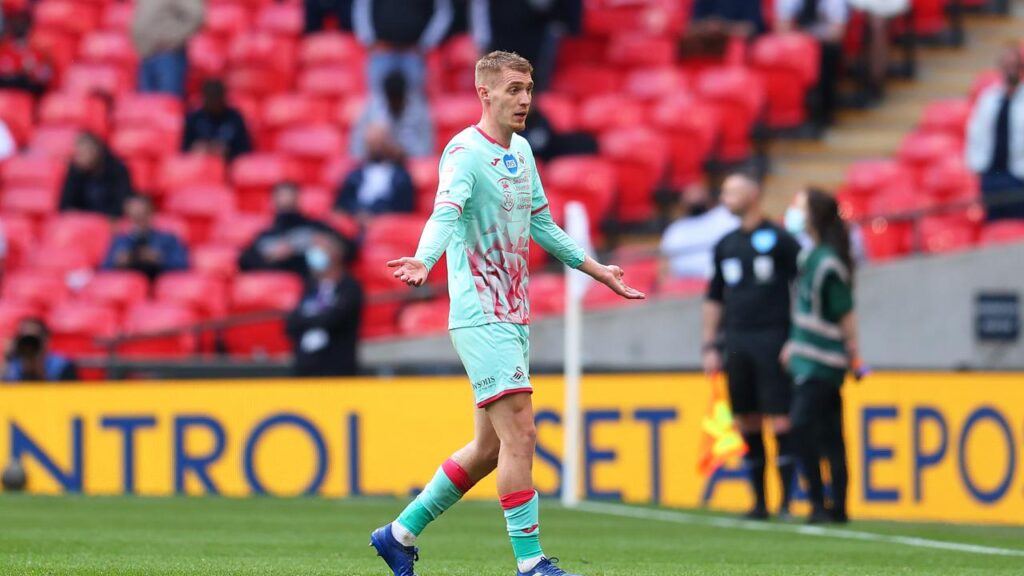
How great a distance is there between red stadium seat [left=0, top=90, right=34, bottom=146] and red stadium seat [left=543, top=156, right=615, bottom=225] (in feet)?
20.9

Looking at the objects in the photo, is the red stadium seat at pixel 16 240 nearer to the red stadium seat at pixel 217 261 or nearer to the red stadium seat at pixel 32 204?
the red stadium seat at pixel 32 204

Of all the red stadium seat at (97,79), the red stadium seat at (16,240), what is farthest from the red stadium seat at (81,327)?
the red stadium seat at (97,79)

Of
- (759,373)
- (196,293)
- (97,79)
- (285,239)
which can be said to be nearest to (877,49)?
(285,239)

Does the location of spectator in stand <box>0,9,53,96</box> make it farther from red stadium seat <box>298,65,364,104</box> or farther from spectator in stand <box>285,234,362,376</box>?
spectator in stand <box>285,234,362,376</box>

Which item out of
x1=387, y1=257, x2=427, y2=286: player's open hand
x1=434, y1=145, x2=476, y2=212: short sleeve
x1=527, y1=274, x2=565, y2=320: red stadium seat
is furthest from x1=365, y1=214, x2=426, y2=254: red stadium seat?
x1=387, y1=257, x2=427, y2=286: player's open hand

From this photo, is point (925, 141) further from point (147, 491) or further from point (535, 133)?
point (147, 491)

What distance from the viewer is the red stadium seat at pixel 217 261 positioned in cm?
1841

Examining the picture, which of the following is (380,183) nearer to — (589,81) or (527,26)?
(527,26)

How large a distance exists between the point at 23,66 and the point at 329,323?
789 centimetres

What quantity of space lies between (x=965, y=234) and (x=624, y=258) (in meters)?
2.90

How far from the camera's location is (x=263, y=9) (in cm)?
2269

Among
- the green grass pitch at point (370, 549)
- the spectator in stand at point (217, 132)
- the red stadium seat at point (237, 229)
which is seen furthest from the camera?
the spectator in stand at point (217, 132)

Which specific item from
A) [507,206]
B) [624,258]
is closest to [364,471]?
[624,258]

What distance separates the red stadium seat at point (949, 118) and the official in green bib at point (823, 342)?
21.0ft
